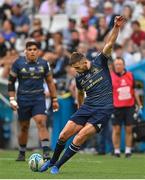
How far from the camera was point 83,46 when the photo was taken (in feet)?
73.8

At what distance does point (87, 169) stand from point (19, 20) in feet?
42.5

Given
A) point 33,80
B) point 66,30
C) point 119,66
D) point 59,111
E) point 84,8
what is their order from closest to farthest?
point 33,80 < point 119,66 < point 59,111 < point 66,30 < point 84,8

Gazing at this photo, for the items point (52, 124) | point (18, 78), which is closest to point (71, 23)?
point (52, 124)

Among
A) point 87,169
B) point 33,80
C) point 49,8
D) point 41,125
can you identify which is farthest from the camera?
point 49,8

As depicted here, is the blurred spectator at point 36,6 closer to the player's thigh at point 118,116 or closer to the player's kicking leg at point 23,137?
the player's thigh at point 118,116

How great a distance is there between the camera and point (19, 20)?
27.0 metres


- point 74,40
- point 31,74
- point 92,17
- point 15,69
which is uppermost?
point 92,17

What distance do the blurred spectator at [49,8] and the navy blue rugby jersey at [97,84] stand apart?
13529 millimetres

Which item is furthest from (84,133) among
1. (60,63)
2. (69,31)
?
(69,31)

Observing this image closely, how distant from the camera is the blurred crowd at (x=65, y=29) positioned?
75.3ft

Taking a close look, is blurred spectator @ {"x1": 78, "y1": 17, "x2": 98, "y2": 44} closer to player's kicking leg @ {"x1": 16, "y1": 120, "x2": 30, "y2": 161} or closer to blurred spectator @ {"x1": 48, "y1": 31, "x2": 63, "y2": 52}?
blurred spectator @ {"x1": 48, "y1": 31, "x2": 63, "y2": 52}

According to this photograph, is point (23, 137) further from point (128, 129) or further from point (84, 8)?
point (84, 8)

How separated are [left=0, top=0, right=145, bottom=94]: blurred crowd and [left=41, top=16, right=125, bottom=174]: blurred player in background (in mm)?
7323

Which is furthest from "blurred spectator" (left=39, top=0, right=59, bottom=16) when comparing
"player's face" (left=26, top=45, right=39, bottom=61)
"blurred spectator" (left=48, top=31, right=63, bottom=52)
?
"player's face" (left=26, top=45, right=39, bottom=61)
